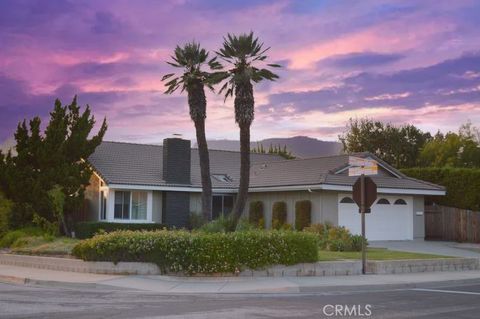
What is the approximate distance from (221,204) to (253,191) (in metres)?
2.60

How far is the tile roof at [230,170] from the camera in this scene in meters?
32.6

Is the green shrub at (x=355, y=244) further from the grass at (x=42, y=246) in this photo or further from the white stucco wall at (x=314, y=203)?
the grass at (x=42, y=246)

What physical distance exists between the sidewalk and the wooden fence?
14509 millimetres

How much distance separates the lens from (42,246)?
24250mm

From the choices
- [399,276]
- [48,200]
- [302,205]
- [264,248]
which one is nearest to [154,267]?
[264,248]

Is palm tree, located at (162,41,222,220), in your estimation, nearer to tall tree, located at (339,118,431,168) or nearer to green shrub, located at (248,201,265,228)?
green shrub, located at (248,201,265,228)

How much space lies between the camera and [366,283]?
17.3 meters

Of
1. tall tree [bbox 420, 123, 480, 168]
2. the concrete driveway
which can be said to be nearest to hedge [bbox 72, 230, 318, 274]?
the concrete driveway

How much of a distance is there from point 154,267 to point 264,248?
3296mm

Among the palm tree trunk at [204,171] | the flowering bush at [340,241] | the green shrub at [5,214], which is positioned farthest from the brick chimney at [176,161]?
the flowering bush at [340,241]

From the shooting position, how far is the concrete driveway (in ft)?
90.5

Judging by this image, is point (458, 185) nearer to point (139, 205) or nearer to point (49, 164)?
point (139, 205)

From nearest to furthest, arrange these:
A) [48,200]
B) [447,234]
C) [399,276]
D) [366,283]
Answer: [366,283]
[399,276]
[48,200]
[447,234]

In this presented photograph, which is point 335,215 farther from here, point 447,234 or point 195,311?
point 195,311
